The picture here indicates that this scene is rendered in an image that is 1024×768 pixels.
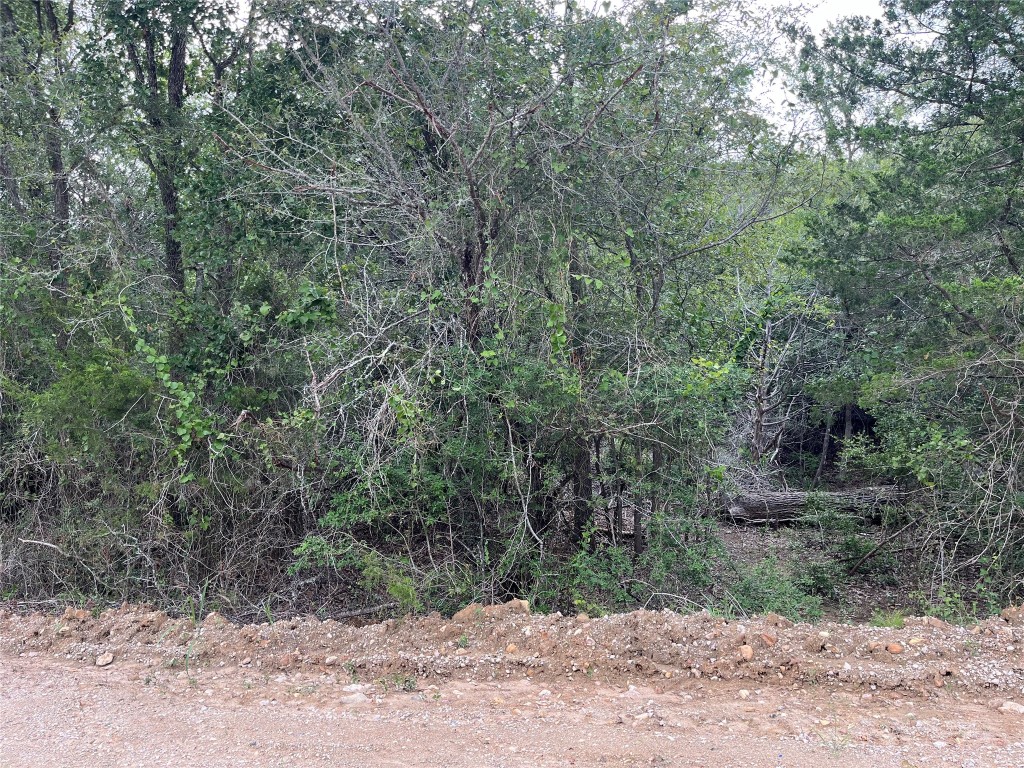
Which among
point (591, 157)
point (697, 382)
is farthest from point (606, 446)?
point (591, 157)

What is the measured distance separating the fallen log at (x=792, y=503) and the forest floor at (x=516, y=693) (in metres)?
4.54

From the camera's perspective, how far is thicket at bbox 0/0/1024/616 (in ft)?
23.1

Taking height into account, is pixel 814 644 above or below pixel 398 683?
above

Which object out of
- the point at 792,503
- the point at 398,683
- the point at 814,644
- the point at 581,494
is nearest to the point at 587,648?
the point at 398,683

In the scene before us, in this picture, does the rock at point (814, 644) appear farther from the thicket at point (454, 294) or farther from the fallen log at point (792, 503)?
the fallen log at point (792, 503)

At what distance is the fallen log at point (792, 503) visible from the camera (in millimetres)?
10109

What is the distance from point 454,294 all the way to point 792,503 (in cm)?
636

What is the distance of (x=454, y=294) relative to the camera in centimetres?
721

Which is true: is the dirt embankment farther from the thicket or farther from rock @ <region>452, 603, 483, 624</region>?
the thicket

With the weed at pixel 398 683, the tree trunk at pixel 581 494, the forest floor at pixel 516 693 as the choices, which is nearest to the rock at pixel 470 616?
the forest floor at pixel 516 693

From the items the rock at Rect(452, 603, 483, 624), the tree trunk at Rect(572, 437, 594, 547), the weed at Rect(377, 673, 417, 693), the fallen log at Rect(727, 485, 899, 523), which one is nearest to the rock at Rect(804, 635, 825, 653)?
the rock at Rect(452, 603, 483, 624)

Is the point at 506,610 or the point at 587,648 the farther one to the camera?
the point at 506,610

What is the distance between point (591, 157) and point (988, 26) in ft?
15.0

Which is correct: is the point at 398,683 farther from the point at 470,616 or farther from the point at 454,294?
the point at 454,294
